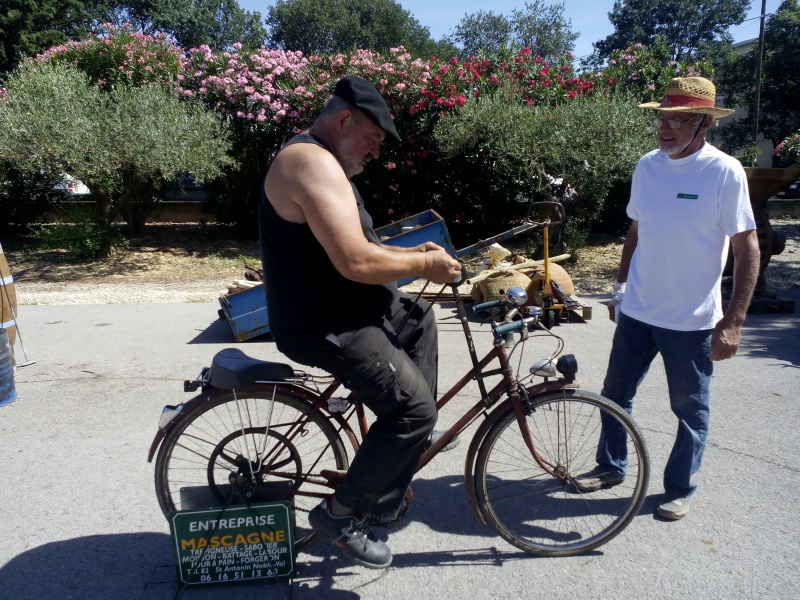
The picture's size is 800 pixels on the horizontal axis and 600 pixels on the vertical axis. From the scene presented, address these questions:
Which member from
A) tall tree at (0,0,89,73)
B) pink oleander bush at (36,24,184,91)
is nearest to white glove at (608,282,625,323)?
pink oleander bush at (36,24,184,91)

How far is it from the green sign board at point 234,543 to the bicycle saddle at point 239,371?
1.74 ft

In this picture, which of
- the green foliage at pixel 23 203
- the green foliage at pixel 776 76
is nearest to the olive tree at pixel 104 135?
the green foliage at pixel 23 203

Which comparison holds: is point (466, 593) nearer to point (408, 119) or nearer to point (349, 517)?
point (349, 517)

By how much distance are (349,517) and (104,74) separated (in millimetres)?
13093

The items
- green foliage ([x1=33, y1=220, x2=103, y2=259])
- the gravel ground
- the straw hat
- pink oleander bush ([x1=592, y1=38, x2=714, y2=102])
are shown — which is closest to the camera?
the straw hat


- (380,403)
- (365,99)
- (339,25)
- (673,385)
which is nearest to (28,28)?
(339,25)

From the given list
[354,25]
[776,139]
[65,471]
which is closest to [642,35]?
[354,25]

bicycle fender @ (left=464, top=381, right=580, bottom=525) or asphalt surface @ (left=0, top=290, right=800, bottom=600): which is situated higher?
bicycle fender @ (left=464, top=381, right=580, bottom=525)

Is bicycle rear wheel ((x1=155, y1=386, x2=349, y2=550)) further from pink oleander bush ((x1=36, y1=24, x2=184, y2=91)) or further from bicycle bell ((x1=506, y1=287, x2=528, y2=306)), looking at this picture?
pink oleander bush ((x1=36, y1=24, x2=184, y2=91))

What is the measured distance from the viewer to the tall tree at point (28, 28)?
65.2ft

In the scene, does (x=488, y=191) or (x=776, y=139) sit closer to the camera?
(x=488, y=191)

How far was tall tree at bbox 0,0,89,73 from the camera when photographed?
19.9m

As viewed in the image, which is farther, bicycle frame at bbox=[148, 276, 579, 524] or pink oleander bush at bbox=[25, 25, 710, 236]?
pink oleander bush at bbox=[25, 25, 710, 236]

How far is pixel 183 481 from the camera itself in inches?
126
